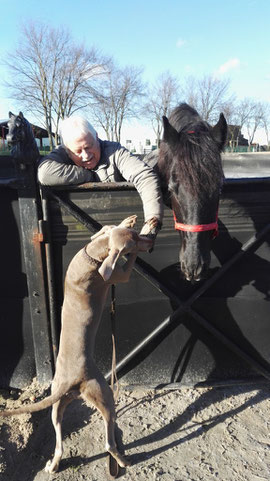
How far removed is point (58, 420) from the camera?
211cm

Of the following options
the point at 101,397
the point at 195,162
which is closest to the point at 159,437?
the point at 101,397

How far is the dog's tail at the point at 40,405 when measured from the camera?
190 centimetres

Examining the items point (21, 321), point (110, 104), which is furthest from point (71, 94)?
point (21, 321)

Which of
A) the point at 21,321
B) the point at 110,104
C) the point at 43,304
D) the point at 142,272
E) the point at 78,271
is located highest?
the point at 110,104

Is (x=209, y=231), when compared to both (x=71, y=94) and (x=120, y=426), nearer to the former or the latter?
(x=120, y=426)

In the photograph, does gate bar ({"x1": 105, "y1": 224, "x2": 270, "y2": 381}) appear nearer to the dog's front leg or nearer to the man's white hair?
the dog's front leg

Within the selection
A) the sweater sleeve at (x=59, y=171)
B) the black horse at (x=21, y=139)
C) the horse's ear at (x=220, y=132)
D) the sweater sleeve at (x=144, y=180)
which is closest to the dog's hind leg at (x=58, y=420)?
the sweater sleeve at (x=144, y=180)

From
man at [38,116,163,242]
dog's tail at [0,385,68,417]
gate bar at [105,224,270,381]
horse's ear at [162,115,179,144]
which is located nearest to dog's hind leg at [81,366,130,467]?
dog's tail at [0,385,68,417]

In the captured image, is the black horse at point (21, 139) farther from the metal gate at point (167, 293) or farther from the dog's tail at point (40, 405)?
the dog's tail at point (40, 405)

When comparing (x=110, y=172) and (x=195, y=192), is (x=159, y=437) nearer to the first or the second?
(x=195, y=192)

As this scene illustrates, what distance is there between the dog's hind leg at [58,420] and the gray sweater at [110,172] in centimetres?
134

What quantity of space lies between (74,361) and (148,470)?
40.3 inches

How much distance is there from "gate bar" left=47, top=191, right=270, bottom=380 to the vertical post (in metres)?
0.23

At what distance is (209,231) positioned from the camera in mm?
2217
